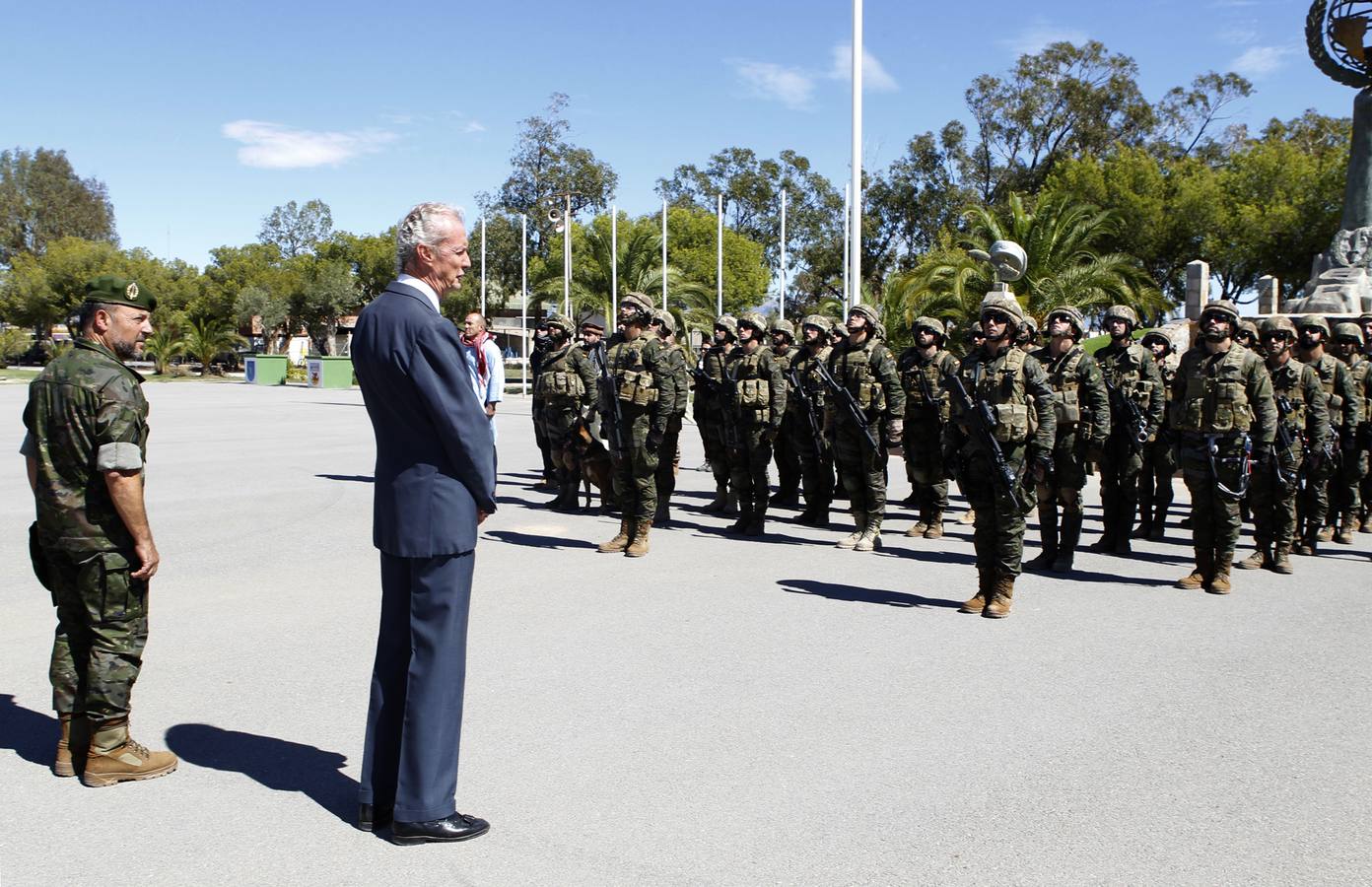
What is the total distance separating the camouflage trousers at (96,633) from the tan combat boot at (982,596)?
196 inches

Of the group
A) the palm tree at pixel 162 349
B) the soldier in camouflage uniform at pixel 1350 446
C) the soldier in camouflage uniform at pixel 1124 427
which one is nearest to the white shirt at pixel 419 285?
the soldier in camouflage uniform at pixel 1124 427

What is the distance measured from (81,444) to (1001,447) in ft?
17.5

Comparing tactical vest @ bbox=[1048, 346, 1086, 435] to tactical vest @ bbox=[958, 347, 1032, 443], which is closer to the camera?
tactical vest @ bbox=[958, 347, 1032, 443]

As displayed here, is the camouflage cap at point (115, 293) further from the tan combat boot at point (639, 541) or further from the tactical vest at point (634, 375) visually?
the tan combat boot at point (639, 541)

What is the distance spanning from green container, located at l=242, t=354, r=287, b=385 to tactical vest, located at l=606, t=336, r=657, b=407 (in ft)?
126

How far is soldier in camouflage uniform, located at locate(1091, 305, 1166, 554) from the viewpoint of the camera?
9.34 m

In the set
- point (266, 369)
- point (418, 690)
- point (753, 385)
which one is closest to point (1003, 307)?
point (753, 385)

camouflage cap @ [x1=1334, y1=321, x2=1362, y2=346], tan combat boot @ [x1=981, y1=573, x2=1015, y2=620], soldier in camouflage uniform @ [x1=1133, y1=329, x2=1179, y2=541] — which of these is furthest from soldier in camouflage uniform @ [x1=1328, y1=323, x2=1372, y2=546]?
tan combat boot @ [x1=981, y1=573, x2=1015, y2=620]

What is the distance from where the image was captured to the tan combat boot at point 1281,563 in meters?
8.74

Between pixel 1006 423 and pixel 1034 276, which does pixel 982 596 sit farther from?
pixel 1034 276

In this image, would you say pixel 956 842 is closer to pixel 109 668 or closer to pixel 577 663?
pixel 577 663

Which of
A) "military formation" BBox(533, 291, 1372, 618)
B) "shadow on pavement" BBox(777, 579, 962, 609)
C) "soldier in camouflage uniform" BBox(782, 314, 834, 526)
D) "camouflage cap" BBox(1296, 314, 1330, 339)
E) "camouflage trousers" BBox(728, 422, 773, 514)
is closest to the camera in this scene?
"military formation" BBox(533, 291, 1372, 618)

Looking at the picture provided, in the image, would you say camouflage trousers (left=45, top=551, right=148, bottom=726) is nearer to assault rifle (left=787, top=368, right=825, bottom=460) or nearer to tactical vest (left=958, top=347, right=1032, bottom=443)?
tactical vest (left=958, top=347, right=1032, bottom=443)

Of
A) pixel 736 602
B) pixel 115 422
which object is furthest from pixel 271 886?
pixel 736 602
